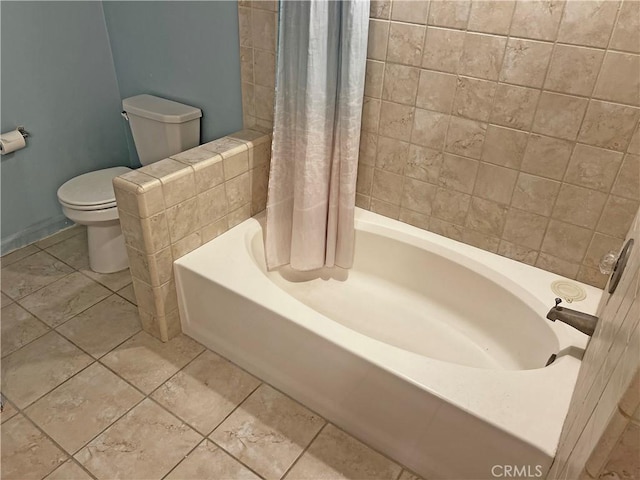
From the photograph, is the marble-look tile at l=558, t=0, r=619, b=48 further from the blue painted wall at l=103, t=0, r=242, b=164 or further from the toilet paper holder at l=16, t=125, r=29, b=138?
the toilet paper holder at l=16, t=125, r=29, b=138

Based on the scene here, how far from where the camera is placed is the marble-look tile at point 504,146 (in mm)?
1619

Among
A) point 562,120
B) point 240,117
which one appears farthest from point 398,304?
point 240,117

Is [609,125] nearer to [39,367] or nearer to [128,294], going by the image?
[128,294]

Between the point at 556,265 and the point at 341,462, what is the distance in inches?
40.2

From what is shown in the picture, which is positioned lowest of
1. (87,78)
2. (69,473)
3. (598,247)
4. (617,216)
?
(69,473)

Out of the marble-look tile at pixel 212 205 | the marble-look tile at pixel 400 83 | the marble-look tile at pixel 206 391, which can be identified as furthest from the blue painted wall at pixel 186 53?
the marble-look tile at pixel 206 391

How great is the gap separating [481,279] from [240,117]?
1231 millimetres

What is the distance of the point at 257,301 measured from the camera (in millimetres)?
1643

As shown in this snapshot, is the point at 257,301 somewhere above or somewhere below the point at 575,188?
below

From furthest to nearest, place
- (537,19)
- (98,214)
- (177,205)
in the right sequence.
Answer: (98,214)
(177,205)
(537,19)

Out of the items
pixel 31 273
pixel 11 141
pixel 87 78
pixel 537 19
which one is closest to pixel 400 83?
pixel 537 19

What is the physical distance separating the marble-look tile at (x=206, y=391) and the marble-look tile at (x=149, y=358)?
4 centimetres

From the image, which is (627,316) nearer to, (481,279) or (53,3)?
(481,279)

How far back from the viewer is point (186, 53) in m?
2.16
